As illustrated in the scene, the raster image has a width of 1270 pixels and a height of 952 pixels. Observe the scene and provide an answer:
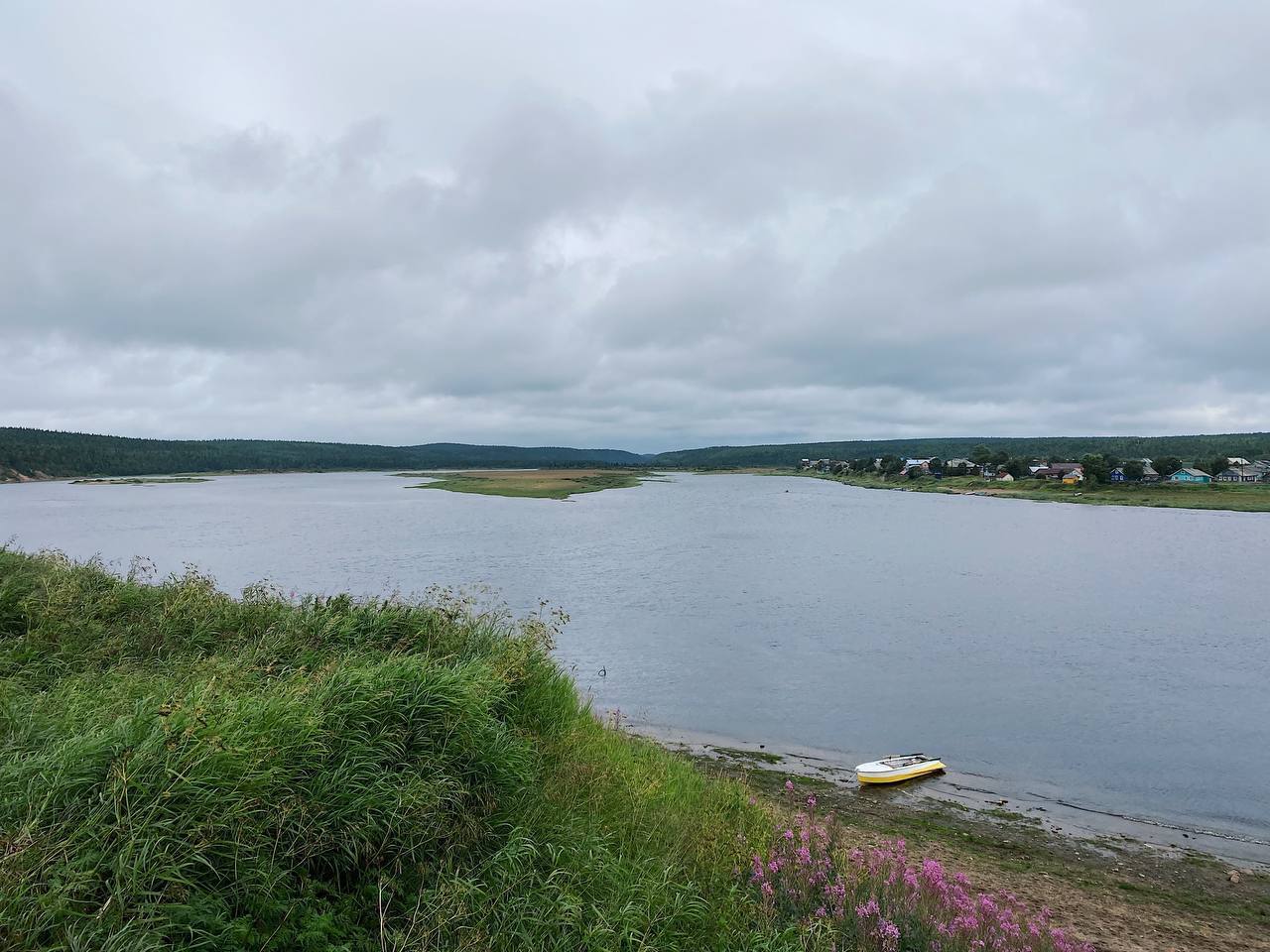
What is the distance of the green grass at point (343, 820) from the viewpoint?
3922 mm

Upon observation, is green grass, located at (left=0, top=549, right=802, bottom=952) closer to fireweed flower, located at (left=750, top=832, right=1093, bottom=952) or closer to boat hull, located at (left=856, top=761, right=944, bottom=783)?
fireweed flower, located at (left=750, top=832, right=1093, bottom=952)

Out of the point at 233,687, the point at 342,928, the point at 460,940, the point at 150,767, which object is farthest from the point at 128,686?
the point at 460,940

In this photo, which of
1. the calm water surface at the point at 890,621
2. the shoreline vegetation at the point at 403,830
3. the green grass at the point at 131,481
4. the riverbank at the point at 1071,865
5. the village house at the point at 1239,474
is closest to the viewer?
the shoreline vegetation at the point at 403,830

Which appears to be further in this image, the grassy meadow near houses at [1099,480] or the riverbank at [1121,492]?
the grassy meadow near houses at [1099,480]

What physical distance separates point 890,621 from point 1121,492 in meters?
89.1

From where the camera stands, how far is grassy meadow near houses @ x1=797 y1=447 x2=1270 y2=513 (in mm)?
88356

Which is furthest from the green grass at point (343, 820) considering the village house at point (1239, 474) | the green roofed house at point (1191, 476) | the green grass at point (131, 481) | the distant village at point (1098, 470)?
the green grass at point (131, 481)

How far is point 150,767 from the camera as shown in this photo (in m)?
4.36

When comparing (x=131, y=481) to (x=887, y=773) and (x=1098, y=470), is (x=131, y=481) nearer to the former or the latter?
(x=887, y=773)

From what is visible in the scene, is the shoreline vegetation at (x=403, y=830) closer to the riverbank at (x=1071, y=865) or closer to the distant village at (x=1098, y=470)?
the riverbank at (x=1071, y=865)

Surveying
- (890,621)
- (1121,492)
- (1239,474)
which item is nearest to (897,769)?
(890,621)

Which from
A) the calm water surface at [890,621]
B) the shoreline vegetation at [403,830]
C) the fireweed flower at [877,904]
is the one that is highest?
the shoreline vegetation at [403,830]

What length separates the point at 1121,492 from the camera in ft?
317

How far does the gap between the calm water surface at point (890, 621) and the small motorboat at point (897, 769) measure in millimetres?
980
